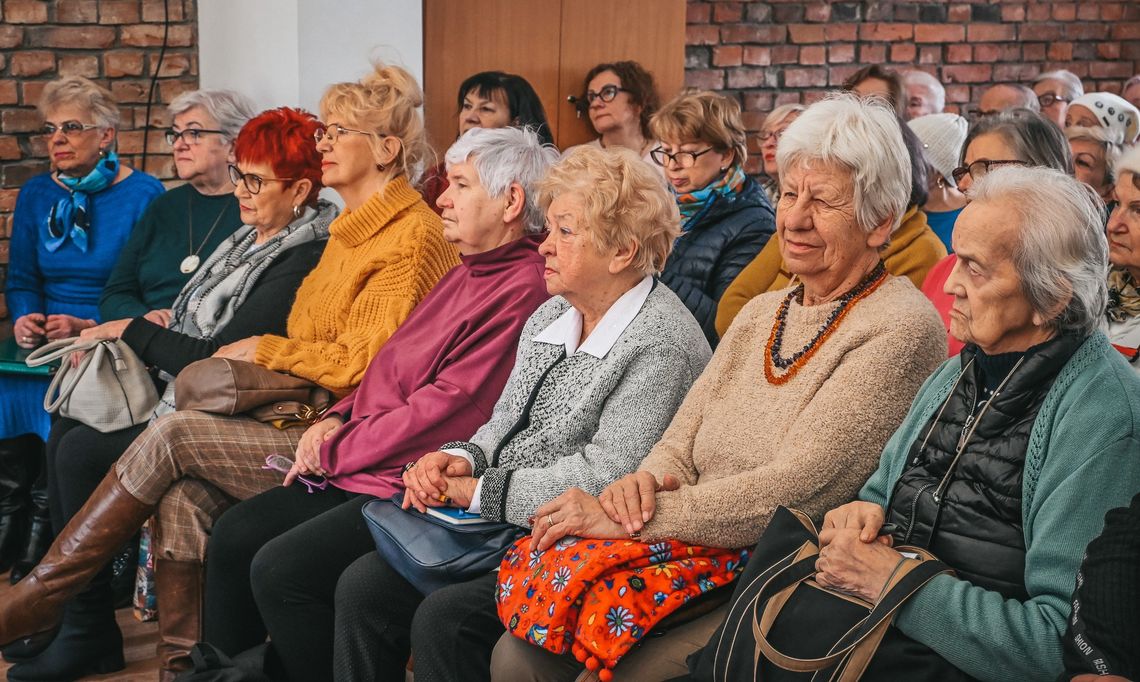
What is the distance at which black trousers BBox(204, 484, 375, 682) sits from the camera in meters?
2.31

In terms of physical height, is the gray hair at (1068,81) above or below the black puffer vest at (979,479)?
above

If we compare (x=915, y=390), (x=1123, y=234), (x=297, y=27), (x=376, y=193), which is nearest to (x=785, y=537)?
(x=915, y=390)

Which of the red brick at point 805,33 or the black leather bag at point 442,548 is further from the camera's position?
the red brick at point 805,33

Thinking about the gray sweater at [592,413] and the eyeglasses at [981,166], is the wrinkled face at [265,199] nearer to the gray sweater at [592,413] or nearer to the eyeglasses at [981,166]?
the gray sweater at [592,413]

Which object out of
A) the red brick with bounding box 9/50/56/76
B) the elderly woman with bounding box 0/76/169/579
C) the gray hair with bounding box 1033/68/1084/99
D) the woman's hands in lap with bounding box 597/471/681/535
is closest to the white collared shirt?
the woman's hands in lap with bounding box 597/471/681/535

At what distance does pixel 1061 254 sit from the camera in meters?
1.55

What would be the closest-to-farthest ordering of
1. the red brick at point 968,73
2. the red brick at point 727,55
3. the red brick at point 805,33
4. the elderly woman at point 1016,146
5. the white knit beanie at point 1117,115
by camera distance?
the elderly woman at point 1016,146 < the white knit beanie at point 1117,115 < the red brick at point 727,55 < the red brick at point 805,33 < the red brick at point 968,73

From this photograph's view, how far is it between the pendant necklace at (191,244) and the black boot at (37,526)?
773 mm

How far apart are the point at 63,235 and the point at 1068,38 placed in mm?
5145

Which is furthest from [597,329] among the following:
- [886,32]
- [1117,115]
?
[886,32]

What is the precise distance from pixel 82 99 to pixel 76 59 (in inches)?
20.0

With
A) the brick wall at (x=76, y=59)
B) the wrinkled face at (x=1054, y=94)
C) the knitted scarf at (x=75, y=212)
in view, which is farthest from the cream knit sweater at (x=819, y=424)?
the wrinkled face at (x=1054, y=94)

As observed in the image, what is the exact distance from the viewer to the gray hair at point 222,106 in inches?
144

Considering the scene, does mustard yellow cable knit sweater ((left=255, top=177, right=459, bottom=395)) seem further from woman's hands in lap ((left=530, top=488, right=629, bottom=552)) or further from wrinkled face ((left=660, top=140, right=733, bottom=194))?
woman's hands in lap ((left=530, top=488, right=629, bottom=552))
